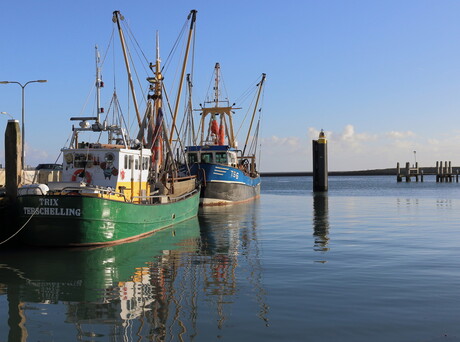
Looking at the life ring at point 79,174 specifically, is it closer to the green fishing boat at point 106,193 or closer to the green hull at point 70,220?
the green fishing boat at point 106,193

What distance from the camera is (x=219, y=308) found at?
10.1 m

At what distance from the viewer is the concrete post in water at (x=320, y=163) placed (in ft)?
232

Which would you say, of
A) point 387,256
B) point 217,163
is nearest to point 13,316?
point 387,256

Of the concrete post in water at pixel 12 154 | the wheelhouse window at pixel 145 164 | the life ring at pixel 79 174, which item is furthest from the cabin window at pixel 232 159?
the concrete post in water at pixel 12 154

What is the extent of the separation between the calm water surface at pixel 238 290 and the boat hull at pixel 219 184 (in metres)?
19.7

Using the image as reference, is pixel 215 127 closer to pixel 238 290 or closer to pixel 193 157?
pixel 193 157

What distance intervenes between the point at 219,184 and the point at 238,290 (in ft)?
101

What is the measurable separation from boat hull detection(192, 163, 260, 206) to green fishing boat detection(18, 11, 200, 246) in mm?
10349

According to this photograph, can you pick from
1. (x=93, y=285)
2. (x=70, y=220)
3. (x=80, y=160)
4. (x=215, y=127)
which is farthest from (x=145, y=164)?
(x=215, y=127)

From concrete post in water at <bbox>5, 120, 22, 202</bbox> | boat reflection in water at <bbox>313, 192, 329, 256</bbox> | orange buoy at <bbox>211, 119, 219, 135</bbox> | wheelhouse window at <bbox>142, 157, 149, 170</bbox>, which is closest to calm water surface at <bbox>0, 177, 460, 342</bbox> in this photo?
boat reflection in water at <bbox>313, 192, 329, 256</bbox>

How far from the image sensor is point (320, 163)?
2793 inches

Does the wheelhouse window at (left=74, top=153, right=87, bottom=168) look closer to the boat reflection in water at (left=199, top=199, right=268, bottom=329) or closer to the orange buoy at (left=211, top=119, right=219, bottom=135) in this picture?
the boat reflection in water at (left=199, top=199, right=268, bottom=329)

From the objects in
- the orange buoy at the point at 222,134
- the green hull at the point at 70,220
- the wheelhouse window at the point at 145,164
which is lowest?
the green hull at the point at 70,220

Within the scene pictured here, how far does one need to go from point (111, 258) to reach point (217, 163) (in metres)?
28.8
